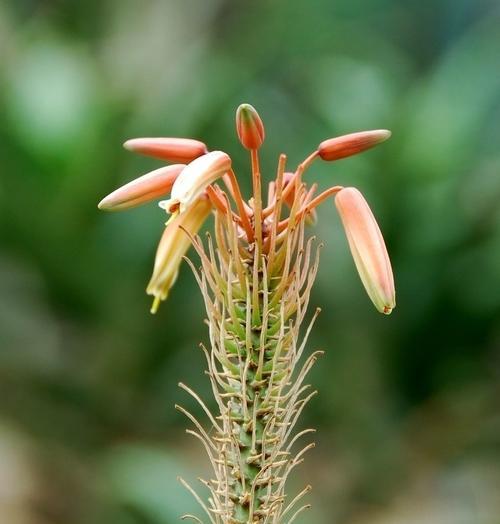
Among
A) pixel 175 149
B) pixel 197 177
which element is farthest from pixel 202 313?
pixel 197 177

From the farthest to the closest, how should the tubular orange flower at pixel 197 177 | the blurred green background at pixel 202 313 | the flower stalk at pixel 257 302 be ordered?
the blurred green background at pixel 202 313 → the flower stalk at pixel 257 302 → the tubular orange flower at pixel 197 177

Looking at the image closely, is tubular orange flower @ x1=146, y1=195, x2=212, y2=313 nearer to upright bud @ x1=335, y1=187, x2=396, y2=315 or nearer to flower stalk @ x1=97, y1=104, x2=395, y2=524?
flower stalk @ x1=97, y1=104, x2=395, y2=524

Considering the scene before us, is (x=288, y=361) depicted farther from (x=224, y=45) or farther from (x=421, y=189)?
(x=224, y=45)

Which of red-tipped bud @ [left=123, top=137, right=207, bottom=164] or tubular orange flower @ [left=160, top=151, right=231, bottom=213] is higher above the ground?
red-tipped bud @ [left=123, top=137, right=207, bottom=164]

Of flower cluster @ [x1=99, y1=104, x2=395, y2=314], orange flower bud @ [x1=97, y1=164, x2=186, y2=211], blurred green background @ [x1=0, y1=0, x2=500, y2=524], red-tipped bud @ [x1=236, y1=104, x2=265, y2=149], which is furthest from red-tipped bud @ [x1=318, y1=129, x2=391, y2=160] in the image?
blurred green background @ [x1=0, y1=0, x2=500, y2=524]

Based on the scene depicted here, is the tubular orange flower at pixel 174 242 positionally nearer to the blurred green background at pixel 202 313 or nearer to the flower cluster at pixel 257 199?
the flower cluster at pixel 257 199

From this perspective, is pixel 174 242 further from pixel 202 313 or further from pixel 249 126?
pixel 202 313

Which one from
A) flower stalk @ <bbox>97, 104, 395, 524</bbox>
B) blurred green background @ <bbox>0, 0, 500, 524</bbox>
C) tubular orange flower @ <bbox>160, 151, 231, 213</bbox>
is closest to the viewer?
tubular orange flower @ <bbox>160, 151, 231, 213</bbox>

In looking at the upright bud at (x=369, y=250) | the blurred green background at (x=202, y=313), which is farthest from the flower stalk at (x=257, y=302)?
the blurred green background at (x=202, y=313)

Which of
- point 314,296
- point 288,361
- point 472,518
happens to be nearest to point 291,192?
point 288,361
